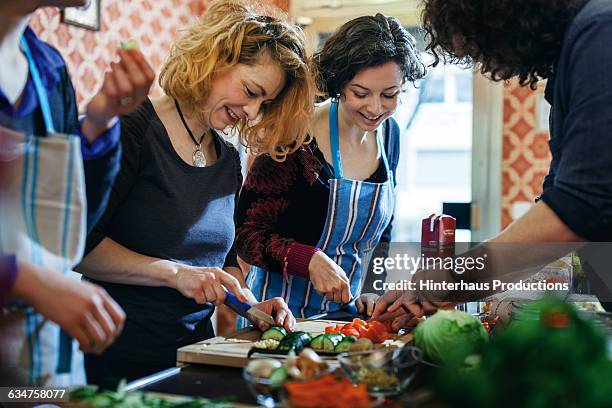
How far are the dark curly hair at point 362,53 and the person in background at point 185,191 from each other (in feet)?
0.84

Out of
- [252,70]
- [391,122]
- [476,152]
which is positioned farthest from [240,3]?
[476,152]

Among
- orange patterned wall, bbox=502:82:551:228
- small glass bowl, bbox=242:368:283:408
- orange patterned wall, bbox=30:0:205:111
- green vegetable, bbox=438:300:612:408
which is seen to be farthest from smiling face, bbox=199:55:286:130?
orange patterned wall, bbox=502:82:551:228

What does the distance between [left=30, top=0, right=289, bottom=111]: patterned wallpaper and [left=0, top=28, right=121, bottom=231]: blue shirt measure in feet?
6.22

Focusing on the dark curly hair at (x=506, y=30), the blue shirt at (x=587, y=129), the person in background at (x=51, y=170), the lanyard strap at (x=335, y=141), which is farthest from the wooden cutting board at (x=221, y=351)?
the lanyard strap at (x=335, y=141)

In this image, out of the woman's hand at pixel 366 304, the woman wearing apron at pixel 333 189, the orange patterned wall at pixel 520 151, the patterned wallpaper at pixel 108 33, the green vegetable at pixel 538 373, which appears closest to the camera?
the green vegetable at pixel 538 373

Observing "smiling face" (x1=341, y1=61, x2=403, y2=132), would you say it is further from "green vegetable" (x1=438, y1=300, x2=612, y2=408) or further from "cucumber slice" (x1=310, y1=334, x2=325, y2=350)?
"green vegetable" (x1=438, y1=300, x2=612, y2=408)

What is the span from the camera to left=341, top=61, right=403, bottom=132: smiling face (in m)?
2.13

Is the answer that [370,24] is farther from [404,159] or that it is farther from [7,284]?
[404,159]

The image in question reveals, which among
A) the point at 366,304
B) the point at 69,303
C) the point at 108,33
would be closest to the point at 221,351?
the point at 69,303

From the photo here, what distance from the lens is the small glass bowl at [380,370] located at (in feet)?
3.46

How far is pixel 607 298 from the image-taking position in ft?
5.54

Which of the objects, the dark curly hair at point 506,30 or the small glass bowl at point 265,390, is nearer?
the small glass bowl at point 265,390

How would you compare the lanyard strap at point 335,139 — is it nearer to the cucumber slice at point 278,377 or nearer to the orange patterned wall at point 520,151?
the cucumber slice at point 278,377

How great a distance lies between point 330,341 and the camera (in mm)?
1452
